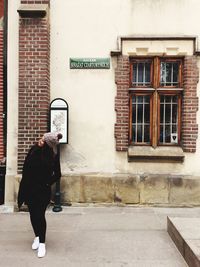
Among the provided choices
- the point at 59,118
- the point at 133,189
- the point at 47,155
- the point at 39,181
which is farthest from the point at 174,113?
the point at 39,181

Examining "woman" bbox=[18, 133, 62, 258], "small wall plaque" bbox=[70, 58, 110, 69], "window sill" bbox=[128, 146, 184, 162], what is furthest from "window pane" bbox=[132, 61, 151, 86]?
"woman" bbox=[18, 133, 62, 258]

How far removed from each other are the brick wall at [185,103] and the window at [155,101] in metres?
0.20

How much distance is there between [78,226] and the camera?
7.14m

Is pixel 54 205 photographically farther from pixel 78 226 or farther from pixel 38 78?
pixel 38 78

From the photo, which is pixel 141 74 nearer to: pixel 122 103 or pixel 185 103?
pixel 122 103

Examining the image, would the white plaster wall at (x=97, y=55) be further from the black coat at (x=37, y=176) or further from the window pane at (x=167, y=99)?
the black coat at (x=37, y=176)

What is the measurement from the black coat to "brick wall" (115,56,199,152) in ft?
11.1

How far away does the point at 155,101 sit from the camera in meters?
8.87

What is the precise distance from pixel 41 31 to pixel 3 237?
444 cm

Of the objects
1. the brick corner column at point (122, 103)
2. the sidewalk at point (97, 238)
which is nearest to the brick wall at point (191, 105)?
the brick corner column at point (122, 103)

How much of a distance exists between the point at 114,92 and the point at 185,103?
162cm

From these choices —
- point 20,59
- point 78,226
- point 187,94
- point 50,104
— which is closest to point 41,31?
point 20,59

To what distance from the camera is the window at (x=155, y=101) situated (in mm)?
8875

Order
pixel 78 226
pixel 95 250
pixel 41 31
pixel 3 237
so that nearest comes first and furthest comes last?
pixel 95 250 → pixel 3 237 → pixel 78 226 → pixel 41 31
